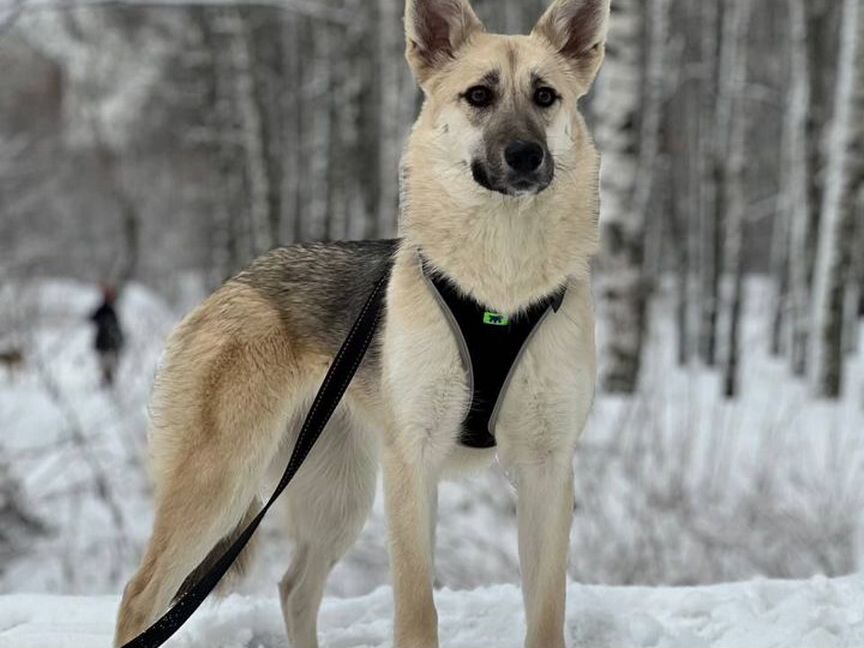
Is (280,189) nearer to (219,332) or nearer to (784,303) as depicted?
(784,303)

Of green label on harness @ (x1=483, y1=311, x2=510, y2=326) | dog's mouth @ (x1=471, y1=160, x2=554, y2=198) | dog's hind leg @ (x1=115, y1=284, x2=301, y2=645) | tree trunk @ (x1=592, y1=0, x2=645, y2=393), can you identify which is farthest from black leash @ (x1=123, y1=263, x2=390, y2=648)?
tree trunk @ (x1=592, y1=0, x2=645, y2=393)

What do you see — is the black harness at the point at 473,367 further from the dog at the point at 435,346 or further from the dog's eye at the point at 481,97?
the dog's eye at the point at 481,97

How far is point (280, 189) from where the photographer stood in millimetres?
22156

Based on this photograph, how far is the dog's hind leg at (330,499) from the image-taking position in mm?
3912

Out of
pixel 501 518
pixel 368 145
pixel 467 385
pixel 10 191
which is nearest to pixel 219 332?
pixel 467 385

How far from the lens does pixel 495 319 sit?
314cm

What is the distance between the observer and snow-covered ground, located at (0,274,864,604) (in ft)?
20.9

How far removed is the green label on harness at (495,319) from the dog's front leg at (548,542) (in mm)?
438

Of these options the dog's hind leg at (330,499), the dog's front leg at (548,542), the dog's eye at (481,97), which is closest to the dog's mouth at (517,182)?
the dog's eye at (481,97)

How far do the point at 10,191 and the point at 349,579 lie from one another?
10.0 metres

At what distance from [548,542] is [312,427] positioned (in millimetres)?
792

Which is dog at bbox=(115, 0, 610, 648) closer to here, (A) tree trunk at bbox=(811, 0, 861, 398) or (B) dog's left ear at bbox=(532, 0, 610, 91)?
(B) dog's left ear at bbox=(532, 0, 610, 91)

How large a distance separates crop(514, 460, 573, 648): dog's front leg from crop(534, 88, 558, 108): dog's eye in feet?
3.62

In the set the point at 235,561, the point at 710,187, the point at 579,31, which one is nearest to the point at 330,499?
the point at 235,561
